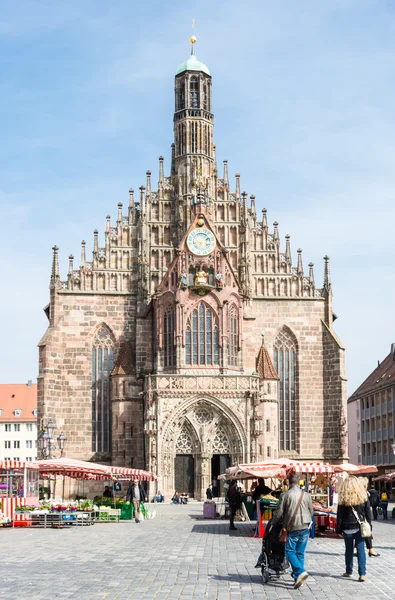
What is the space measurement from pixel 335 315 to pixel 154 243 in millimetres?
12839

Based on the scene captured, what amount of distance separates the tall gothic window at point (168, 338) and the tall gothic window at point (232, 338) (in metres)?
3.49

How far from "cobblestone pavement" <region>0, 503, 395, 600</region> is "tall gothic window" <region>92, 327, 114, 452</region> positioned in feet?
101

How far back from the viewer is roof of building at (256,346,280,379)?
6019 centimetres

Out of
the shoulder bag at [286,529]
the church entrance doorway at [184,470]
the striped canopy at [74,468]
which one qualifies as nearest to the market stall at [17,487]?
the striped canopy at [74,468]

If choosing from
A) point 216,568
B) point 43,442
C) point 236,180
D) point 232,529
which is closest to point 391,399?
point 236,180

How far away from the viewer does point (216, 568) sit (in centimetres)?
1898

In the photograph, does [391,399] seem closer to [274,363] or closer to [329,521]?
[274,363]

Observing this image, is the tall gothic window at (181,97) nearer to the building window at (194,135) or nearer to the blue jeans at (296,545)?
the building window at (194,135)

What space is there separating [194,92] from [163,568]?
51.1 m

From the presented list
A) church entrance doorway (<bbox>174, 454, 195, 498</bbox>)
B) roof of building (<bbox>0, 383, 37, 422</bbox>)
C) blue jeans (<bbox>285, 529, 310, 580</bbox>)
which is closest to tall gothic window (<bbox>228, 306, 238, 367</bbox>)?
church entrance doorway (<bbox>174, 454, 195, 498</bbox>)

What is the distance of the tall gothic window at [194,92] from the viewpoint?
65.8 metres

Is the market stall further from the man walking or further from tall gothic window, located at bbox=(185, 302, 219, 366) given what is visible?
tall gothic window, located at bbox=(185, 302, 219, 366)

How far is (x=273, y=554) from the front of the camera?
678 inches

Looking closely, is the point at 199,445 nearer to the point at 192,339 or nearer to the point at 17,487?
the point at 192,339
